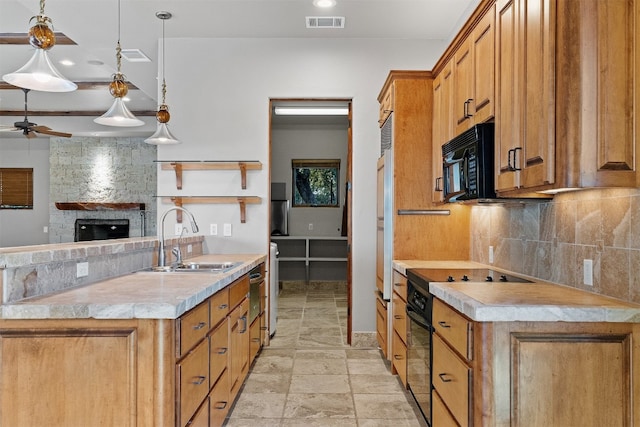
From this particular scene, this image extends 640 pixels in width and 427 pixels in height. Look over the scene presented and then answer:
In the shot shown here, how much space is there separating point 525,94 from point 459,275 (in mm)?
1161

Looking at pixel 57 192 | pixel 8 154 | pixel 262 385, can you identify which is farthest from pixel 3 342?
pixel 8 154

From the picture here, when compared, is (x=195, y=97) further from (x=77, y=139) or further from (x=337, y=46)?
(x=77, y=139)

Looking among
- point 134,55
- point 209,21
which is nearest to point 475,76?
point 209,21

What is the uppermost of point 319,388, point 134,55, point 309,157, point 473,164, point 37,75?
point 134,55

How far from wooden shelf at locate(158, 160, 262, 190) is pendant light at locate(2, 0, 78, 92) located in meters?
1.94

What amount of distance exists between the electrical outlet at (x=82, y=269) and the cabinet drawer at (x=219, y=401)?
863 millimetres

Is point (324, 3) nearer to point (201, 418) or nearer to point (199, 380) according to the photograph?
point (199, 380)

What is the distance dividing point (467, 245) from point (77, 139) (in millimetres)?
8434

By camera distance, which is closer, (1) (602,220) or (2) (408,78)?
(1) (602,220)

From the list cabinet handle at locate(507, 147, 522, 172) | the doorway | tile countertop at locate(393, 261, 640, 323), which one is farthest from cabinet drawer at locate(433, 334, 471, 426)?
the doorway

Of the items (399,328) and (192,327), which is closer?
(192,327)

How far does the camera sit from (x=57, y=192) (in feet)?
29.6

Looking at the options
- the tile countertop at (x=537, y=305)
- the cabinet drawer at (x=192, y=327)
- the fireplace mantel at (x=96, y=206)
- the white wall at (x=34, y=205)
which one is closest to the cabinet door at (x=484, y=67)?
the tile countertop at (x=537, y=305)

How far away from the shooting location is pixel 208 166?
13.9ft
